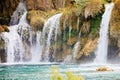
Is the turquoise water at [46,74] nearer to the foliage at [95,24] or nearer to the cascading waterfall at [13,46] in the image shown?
the foliage at [95,24]

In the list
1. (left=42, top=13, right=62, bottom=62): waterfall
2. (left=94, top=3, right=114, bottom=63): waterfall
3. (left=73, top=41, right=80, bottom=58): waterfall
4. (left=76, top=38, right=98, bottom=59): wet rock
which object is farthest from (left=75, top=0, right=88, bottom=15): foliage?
(left=76, top=38, right=98, bottom=59): wet rock

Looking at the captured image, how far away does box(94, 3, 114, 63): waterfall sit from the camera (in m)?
32.2

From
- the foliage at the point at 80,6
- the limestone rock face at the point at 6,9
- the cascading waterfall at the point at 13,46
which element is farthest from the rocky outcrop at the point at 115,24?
the limestone rock face at the point at 6,9

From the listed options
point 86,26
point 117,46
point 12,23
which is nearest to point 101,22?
point 86,26

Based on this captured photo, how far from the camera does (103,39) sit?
1283 inches

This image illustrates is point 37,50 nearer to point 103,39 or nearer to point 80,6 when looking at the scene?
point 80,6

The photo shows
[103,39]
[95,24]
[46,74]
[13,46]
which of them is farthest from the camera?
[13,46]

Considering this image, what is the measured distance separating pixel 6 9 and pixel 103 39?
1279cm

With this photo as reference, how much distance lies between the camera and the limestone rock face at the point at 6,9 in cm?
4068

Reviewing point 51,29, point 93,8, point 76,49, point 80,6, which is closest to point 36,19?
point 51,29

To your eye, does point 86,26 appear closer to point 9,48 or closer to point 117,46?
point 117,46

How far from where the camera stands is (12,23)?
4059 centimetres

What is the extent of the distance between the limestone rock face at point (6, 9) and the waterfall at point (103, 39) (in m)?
11.2

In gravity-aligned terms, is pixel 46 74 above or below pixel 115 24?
below
